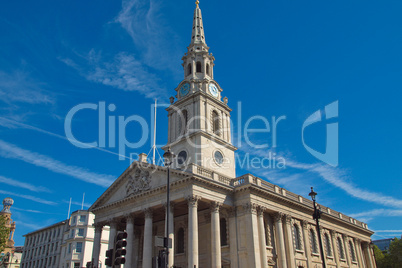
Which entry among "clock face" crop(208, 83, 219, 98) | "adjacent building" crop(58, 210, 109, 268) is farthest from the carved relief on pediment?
"adjacent building" crop(58, 210, 109, 268)

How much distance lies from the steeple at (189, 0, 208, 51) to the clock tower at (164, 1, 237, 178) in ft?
0.51

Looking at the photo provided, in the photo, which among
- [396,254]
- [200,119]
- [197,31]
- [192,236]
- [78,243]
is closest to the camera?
[192,236]

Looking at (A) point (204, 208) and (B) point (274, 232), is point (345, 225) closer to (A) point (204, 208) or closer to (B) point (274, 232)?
(B) point (274, 232)

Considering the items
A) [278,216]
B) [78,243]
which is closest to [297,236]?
[278,216]

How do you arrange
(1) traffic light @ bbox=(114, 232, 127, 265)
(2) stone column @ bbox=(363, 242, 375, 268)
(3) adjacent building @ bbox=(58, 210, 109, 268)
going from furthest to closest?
(3) adjacent building @ bbox=(58, 210, 109, 268) → (2) stone column @ bbox=(363, 242, 375, 268) → (1) traffic light @ bbox=(114, 232, 127, 265)

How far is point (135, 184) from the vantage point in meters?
37.5

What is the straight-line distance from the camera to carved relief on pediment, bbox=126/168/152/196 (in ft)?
119

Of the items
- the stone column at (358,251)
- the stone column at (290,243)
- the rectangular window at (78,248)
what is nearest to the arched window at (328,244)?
the stone column at (358,251)

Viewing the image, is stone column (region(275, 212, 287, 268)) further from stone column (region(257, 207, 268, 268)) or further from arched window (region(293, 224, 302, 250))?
arched window (region(293, 224, 302, 250))

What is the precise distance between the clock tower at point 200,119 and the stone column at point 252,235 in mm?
8708

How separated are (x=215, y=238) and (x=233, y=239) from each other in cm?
347

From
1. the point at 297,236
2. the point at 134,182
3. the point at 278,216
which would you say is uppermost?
the point at 134,182

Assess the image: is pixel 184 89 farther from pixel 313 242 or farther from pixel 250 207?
pixel 313 242

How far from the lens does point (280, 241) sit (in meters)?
35.3
